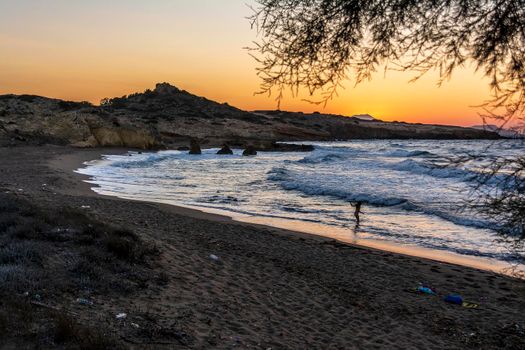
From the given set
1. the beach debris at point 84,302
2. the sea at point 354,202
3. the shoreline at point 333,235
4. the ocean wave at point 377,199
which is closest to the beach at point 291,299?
the beach debris at point 84,302

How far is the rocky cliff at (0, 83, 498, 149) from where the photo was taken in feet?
166

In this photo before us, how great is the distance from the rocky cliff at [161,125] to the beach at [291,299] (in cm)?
299

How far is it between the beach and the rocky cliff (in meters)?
2.99

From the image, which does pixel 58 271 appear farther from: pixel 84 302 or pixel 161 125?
pixel 161 125

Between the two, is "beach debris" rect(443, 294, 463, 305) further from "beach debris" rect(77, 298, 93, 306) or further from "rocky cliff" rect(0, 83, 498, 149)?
"beach debris" rect(77, 298, 93, 306)

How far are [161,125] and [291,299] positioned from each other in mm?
73493

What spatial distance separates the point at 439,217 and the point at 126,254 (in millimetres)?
11343

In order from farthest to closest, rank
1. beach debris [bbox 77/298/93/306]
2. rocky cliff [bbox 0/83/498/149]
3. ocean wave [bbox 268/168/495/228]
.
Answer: rocky cliff [bbox 0/83/498/149], ocean wave [bbox 268/168/495/228], beach debris [bbox 77/298/93/306]

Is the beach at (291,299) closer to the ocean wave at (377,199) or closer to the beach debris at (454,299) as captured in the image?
the beach debris at (454,299)

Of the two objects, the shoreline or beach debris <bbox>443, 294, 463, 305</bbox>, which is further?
the shoreline

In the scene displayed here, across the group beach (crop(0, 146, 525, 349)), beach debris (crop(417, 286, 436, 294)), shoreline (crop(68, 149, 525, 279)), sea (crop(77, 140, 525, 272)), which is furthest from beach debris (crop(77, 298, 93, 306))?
shoreline (crop(68, 149, 525, 279))

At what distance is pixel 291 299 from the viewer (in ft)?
22.1

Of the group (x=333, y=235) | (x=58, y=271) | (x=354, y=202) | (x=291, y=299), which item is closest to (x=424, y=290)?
(x=291, y=299)

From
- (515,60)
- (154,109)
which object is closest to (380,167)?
(515,60)
